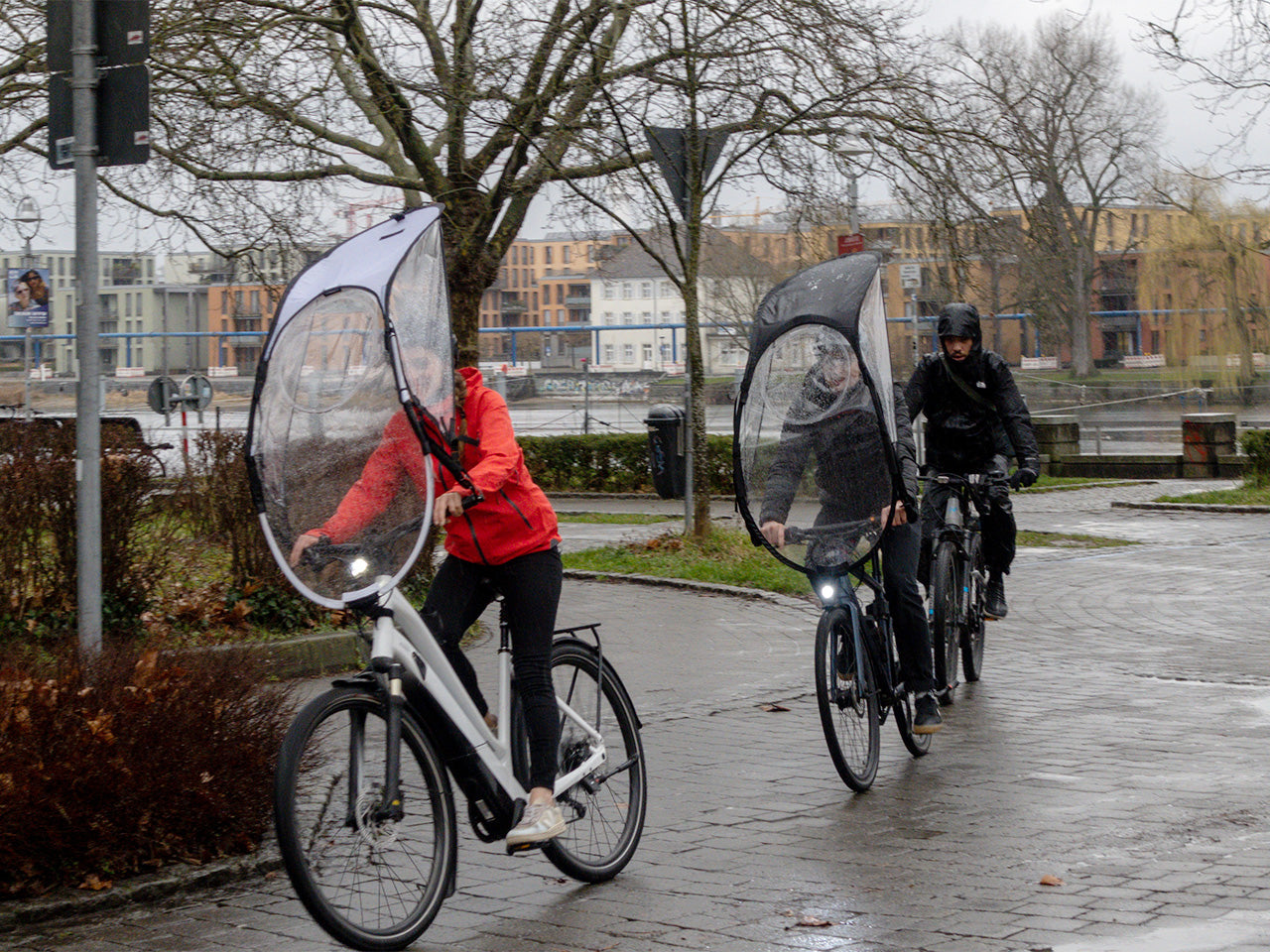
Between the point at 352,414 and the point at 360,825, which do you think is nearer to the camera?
the point at 360,825

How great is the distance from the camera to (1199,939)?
4.31 metres

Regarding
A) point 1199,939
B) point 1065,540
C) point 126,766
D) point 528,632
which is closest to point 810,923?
point 1199,939

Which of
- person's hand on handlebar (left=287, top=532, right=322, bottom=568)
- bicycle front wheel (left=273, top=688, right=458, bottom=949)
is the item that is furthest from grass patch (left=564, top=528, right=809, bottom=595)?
person's hand on handlebar (left=287, top=532, right=322, bottom=568)

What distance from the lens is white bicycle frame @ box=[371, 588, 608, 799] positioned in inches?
173

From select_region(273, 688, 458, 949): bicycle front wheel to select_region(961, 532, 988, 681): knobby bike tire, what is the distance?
467 centimetres

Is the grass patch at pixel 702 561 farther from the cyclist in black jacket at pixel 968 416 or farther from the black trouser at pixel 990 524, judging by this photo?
the cyclist in black jacket at pixel 968 416

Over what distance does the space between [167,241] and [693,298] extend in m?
5.57

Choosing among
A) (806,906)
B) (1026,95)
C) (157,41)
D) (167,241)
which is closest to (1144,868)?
(806,906)

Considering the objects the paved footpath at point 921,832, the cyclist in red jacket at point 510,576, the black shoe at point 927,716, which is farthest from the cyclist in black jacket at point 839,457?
the cyclist in red jacket at point 510,576

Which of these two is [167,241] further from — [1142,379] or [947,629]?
[1142,379]

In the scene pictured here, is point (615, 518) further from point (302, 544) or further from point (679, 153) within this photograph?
point (302, 544)

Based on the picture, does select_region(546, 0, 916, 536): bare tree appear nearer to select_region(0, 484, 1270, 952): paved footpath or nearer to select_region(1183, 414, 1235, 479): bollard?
select_region(0, 484, 1270, 952): paved footpath

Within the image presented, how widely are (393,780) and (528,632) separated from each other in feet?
2.63

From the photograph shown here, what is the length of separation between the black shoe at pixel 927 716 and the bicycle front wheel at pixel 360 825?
3.05 meters
